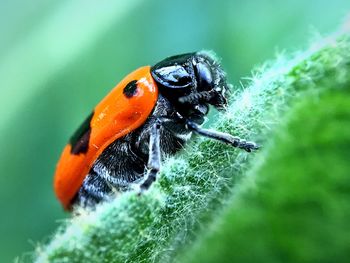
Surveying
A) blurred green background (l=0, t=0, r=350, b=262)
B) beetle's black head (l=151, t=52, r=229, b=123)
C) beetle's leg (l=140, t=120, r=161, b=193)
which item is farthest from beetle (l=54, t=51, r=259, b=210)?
blurred green background (l=0, t=0, r=350, b=262)

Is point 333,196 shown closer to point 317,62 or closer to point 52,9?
point 317,62

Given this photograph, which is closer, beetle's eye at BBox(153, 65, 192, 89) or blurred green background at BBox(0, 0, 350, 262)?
beetle's eye at BBox(153, 65, 192, 89)

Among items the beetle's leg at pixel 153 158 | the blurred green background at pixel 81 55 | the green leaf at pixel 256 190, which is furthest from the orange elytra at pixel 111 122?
the green leaf at pixel 256 190

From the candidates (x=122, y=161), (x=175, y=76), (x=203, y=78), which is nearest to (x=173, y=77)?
(x=175, y=76)

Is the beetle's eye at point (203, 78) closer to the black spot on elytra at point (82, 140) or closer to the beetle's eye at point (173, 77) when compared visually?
the beetle's eye at point (173, 77)

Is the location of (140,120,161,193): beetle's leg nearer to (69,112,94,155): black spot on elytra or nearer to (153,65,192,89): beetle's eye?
(153,65,192,89): beetle's eye

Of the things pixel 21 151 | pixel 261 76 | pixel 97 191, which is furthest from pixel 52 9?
pixel 261 76

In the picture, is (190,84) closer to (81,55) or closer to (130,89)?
(130,89)
